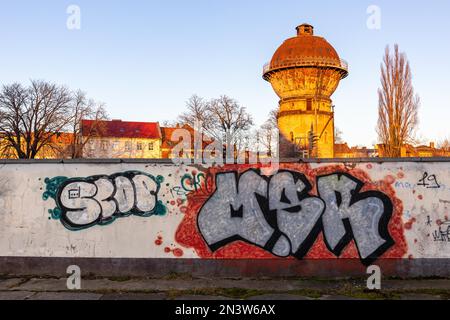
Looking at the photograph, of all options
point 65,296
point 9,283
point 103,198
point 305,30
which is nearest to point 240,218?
point 103,198

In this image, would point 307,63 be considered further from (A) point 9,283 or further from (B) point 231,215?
(A) point 9,283

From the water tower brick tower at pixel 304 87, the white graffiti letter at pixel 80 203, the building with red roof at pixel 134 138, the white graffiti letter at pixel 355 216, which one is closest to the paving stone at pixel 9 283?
the white graffiti letter at pixel 80 203

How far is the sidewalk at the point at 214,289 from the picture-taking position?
23.9 ft

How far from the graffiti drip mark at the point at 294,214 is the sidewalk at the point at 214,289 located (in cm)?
75

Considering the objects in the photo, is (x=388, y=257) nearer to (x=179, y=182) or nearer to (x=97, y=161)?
(x=179, y=182)

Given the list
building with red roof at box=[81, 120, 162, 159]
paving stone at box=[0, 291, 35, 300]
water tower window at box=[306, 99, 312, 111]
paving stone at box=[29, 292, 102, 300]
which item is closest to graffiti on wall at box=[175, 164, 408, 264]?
paving stone at box=[29, 292, 102, 300]

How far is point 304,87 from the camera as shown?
3547 centimetres

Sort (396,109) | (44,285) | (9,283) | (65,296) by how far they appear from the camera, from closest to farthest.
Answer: (65,296)
(44,285)
(9,283)
(396,109)

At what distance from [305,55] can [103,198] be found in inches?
1188

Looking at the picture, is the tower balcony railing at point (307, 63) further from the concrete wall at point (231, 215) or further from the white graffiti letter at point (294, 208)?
the white graffiti letter at point (294, 208)
